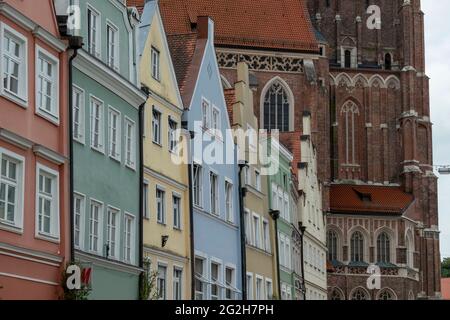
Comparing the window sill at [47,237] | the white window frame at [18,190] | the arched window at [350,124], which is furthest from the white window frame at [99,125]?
the arched window at [350,124]

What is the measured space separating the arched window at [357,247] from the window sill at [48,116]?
225ft

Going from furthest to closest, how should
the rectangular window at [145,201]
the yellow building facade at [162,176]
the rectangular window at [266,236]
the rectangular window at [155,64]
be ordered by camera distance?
the rectangular window at [266,236], the rectangular window at [155,64], the yellow building facade at [162,176], the rectangular window at [145,201]

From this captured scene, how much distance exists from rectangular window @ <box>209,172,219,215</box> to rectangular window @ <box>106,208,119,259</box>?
7.98m

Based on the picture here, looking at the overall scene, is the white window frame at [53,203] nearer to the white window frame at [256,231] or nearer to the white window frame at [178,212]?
the white window frame at [178,212]

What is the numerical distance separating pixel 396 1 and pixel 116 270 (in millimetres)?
79939

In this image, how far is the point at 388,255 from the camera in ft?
299

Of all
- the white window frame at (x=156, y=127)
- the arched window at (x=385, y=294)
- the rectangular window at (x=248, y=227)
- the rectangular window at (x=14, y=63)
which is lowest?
the rectangular window at (x=248, y=227)

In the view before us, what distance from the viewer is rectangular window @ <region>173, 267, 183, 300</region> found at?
3132 cm

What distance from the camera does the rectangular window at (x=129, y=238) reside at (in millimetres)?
27744

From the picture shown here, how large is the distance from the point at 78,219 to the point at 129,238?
3.28m

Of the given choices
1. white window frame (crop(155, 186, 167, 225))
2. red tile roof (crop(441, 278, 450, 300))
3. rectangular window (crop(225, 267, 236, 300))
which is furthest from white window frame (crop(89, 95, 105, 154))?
red tile roof (crop(441, 278, 450, 300))
